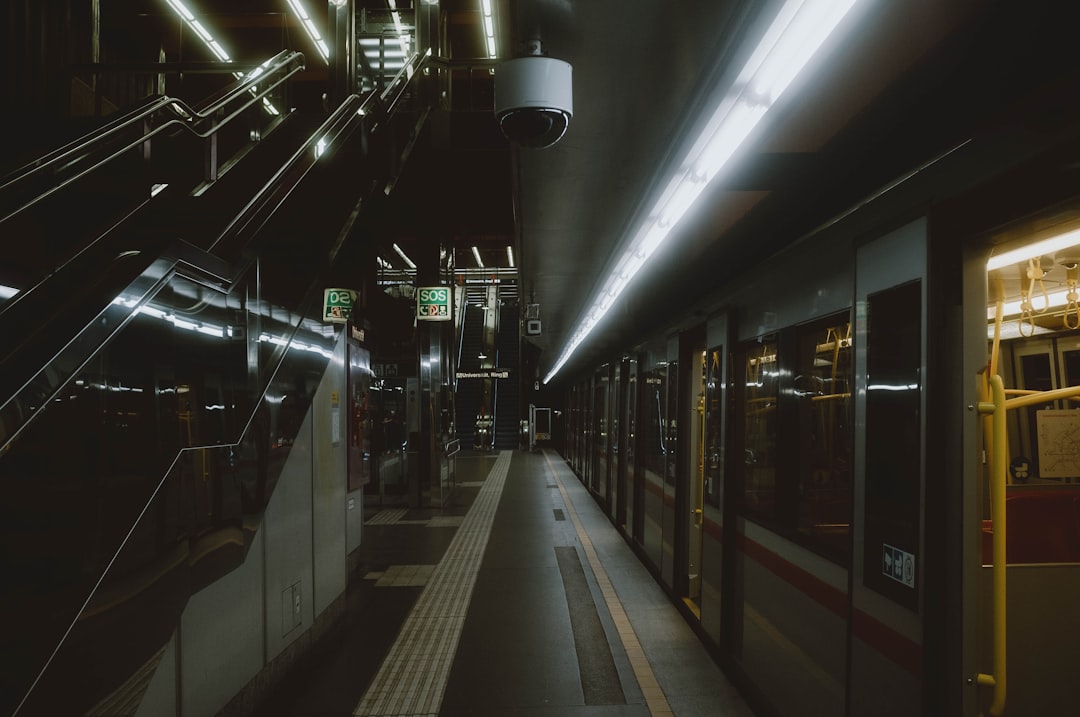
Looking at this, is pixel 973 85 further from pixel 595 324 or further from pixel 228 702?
pixel 595 324

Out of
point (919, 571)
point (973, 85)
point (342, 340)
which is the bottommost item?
point (919, 571)

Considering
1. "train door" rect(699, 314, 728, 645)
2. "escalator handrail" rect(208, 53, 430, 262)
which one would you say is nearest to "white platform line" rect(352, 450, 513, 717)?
"train door" rect(699, 314, 728, 645)

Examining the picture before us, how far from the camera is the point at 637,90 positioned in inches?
108

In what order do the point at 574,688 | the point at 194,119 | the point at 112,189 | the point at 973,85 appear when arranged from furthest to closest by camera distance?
the point at 112,189 → the point at 194,119 → the point at 574,688 → the point at 973,85

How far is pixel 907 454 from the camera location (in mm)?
2326

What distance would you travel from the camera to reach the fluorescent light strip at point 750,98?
1.86m

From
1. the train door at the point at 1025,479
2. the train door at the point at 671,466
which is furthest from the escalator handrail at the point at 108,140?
the train door at the point at 671,466

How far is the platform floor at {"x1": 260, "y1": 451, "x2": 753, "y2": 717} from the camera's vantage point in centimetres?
391

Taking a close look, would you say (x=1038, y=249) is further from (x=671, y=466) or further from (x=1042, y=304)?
(x=671, y=466)

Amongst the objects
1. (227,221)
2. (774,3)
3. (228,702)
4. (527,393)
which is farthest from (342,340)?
(527,393)

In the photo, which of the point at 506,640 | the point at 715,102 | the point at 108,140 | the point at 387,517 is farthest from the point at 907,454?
the point at 387,517

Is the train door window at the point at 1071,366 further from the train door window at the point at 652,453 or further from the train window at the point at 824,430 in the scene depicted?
the train door window at the point at 652,453

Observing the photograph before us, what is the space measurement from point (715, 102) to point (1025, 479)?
2474mm

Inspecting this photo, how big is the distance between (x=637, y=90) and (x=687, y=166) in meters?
0.49
